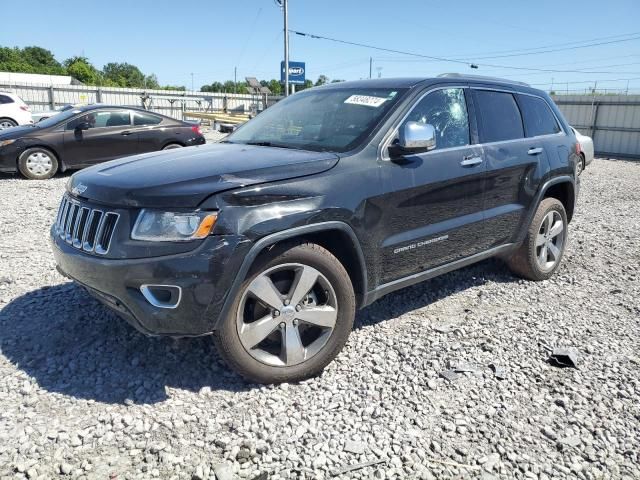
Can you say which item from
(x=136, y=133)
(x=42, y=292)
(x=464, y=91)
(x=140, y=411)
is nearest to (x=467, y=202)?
(x=464, y=91)

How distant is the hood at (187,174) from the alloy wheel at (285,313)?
53 centimetres

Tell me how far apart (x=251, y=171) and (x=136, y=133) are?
862cm

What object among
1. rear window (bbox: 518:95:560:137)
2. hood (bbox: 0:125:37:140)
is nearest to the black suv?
A: rear window (bbox: 518:95:560:137)

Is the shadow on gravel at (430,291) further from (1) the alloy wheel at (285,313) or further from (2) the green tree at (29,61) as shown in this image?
(2) the green tree at (29,61)

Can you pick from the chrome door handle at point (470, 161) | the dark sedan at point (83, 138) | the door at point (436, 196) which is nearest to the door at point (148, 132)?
the dark sedan at point (83, 138)

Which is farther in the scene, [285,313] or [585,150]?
[585,150]

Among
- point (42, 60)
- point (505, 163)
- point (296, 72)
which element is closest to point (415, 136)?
point (505, 163)

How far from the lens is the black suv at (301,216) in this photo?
2566 millimetres

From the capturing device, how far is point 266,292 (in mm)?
2779

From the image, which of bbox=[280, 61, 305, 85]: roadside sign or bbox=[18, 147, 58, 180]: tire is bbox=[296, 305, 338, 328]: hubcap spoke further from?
bbox=[280, 61, 305, 85]: roadside sign

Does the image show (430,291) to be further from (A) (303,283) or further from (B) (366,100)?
(A) (303,283)

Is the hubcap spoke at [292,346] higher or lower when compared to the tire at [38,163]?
lower

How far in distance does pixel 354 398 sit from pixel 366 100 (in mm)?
2029

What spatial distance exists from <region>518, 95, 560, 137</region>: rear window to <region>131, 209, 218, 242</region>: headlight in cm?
319
